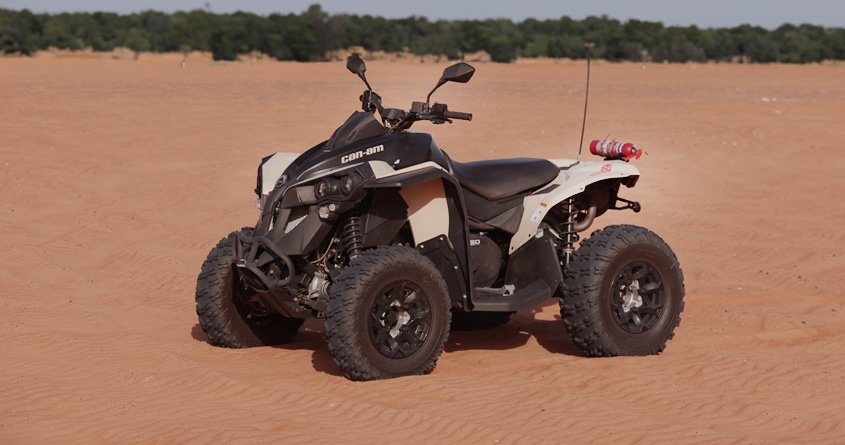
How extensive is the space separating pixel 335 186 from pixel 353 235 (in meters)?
0.33

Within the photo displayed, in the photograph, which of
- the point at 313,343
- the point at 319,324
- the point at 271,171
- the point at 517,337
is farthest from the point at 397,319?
the point at 319,324

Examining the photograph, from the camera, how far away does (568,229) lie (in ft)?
30.0

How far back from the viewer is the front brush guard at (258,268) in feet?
26.4

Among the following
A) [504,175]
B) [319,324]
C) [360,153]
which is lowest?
[319,324]

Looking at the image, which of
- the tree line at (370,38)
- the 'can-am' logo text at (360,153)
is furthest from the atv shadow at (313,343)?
the tree line at (370,38)

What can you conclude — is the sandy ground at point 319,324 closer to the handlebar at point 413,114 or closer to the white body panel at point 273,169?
the white body panel at point 273,169

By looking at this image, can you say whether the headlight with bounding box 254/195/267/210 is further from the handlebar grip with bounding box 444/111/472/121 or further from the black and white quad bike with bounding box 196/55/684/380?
the handlebar grip with bounding box 444/111/472/121

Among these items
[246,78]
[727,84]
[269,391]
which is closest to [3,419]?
[269,391]

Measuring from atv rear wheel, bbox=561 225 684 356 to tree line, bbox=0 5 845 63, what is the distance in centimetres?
3974

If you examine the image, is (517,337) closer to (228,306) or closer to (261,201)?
(228,306)

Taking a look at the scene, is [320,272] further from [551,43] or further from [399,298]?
[551,43]

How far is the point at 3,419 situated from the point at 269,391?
145 centimetres

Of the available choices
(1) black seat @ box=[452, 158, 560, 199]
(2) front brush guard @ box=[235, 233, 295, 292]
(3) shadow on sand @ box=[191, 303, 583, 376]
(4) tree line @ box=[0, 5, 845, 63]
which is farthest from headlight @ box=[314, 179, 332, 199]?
(4) tree line @ box=[0, 5, 845, 63]

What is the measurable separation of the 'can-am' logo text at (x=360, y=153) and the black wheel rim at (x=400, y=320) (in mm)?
786
